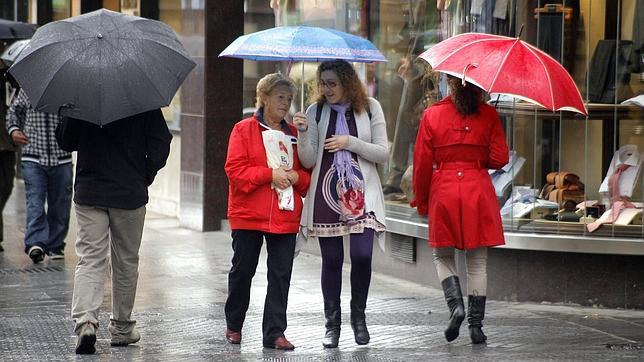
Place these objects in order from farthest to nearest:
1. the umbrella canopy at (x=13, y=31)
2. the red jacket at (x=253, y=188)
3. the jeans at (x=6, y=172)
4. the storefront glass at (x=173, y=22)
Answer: the storefront glass at (x=173, y=22) → the umbrella canopy at (x=13, y=31) → the jeans at (x=6, y=172) → the red jacket at (x=253, y=188)

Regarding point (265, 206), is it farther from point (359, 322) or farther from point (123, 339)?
point (123, 339)

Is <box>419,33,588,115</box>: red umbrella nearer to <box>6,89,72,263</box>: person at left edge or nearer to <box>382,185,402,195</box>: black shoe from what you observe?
<box>382,185,402,195</box>: black shoe

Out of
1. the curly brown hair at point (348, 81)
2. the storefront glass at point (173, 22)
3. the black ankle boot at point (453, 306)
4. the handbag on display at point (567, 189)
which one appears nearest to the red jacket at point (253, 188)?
the curly brown hair at point (348, 81)

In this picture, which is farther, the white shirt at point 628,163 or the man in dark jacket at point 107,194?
the white shirt at point 628,163

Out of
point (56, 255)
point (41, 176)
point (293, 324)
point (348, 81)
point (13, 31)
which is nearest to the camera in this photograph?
point (348, 81)

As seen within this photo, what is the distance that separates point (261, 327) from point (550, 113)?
9.27 feet

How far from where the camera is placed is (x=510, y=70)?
734 cm

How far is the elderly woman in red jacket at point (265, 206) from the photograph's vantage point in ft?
24.8

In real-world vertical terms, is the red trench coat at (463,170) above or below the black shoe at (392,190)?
above

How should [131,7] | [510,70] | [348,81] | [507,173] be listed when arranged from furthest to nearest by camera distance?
[131,7]
[507,173]
[348,81]
[510,70]

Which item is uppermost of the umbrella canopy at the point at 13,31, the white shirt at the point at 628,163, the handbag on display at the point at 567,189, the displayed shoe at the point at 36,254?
the umbrella canopy at the point at 13,31

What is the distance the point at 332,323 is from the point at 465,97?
161 centimetres

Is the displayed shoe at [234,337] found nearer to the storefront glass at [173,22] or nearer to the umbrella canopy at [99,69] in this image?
the umbrella canopy at [99,69]

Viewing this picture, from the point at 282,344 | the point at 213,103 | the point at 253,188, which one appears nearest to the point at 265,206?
the point at 253,188
